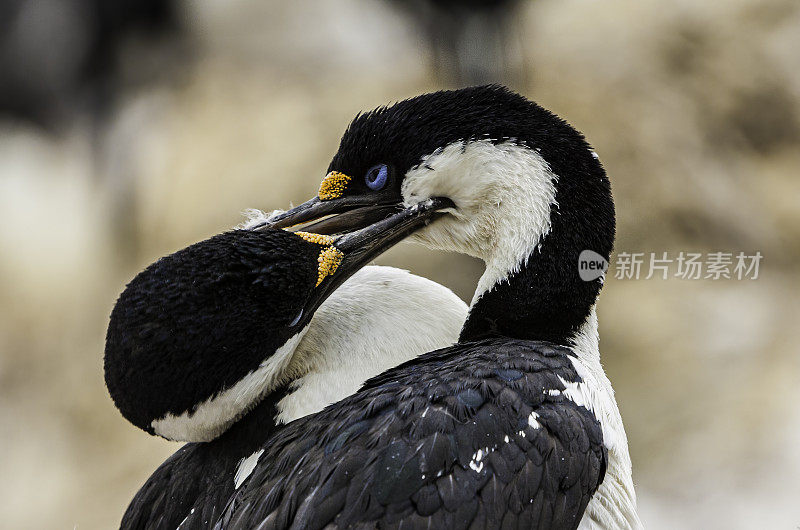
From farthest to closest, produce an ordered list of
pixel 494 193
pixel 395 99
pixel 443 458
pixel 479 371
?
1. pixel 395 99
2. pixel 494 193
3. pixel 479 371
4. pixel 443 458

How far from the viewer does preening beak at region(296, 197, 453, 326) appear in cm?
133

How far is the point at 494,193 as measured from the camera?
4.59ft

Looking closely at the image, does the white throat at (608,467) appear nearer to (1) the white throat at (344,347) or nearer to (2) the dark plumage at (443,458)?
(2) the dark plumage at (443,458)

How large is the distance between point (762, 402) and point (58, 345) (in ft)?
8.87

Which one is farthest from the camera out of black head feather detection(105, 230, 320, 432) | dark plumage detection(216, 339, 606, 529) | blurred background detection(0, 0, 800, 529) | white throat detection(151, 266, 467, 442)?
blurred background detection(0, 0, 800, 529)

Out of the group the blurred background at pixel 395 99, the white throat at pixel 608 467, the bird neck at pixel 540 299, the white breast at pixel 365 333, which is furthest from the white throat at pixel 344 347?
the blurred background at pixel 395 99

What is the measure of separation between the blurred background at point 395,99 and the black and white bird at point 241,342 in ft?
5.47

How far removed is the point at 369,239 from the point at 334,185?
16 centimetres

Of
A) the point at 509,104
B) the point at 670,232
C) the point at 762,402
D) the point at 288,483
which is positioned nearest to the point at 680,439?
the point at 762,402

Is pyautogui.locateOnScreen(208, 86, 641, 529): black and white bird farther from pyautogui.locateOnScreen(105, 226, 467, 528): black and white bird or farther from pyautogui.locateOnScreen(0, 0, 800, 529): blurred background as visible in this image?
pyautogui.locateOnScreen(0, 0, 800, 529): blurred background

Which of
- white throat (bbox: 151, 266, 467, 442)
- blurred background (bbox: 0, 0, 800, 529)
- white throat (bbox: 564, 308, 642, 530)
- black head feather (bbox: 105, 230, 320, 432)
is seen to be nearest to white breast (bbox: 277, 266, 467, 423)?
white throat (bbox: 151, 266, 467, 442)

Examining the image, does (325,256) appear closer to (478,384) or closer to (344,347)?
(344,347)

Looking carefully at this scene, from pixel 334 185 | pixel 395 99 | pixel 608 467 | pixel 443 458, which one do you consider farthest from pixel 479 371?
pixel 395 99

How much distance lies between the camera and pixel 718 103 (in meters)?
3.23
